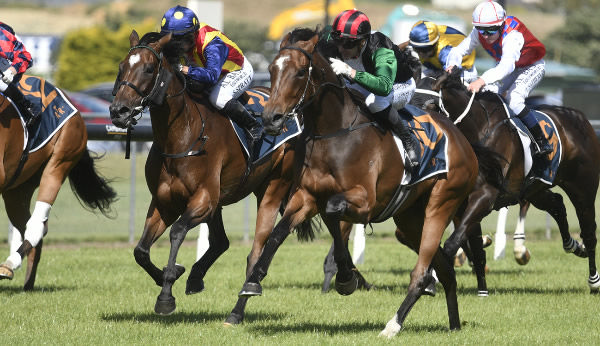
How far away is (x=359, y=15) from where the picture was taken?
6.79 metres

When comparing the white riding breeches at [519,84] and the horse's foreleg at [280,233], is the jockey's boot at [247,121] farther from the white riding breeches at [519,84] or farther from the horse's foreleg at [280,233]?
the white riding breeches at [519,84]

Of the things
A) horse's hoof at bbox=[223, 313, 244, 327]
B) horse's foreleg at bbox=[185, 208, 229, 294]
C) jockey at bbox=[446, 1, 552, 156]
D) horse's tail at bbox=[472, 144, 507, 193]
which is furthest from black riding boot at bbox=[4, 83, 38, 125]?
horse's tail at bbox=[472, 144, 507, 193]

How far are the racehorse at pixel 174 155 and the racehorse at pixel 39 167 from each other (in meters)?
1.46

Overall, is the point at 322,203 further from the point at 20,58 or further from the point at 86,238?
the point at 86,238

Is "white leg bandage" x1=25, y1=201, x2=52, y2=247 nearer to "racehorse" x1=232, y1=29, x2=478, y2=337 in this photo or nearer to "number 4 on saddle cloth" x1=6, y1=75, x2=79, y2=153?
"number 4 on saddle cloth" x1=6, y1=75, x2=79, y2=153

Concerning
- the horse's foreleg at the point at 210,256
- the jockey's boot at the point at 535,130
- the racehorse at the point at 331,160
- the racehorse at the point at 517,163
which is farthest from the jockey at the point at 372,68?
the jockey's boot at the point at 535,130

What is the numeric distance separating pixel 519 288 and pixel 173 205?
13.8ft

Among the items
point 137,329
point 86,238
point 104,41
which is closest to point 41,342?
point 137,329

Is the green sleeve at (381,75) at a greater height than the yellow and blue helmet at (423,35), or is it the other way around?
the yellow and blue helmet at (423,35)

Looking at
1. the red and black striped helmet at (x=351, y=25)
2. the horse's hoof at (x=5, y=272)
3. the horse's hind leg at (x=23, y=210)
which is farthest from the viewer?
the horse's hind leg at (x=23, y=210)

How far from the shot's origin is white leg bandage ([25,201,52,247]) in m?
8.42

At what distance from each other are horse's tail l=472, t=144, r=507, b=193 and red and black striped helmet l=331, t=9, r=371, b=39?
1882 mm

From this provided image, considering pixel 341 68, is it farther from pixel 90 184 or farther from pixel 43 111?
pixel 90 184

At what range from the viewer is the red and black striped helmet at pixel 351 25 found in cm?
672
